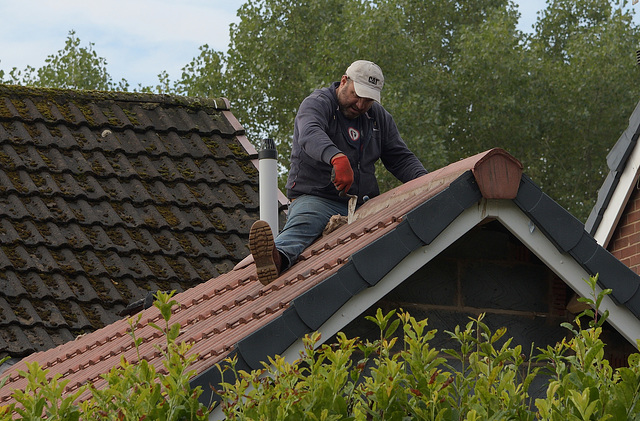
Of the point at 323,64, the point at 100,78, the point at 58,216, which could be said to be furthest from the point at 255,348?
the point at 100,78

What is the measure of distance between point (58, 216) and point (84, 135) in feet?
4.68

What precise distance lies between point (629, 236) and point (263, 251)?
510 cm

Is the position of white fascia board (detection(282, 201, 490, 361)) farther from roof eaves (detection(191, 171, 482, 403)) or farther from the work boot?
the work boot

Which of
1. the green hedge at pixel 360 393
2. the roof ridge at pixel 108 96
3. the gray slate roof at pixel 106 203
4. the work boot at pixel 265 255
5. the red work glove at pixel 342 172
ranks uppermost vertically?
the roof ridge at pixel 108 96

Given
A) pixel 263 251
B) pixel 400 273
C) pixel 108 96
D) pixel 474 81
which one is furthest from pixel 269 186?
pixel 474 81

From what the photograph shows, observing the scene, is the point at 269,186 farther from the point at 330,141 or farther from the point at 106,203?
the point at 106,203

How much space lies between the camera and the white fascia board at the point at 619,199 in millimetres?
9562

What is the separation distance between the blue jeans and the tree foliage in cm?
2176

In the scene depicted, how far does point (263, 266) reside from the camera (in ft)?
18.6

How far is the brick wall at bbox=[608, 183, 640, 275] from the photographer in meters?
9.46

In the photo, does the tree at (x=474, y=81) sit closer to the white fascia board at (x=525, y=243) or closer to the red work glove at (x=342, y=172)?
the red work glove at (x=342, y=172)

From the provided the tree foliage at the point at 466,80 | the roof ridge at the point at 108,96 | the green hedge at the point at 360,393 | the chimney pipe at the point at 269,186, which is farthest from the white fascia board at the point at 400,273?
the tree foliage at the point at 466,80

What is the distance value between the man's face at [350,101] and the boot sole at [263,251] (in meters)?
1.28

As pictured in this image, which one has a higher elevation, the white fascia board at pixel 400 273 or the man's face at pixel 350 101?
the man's face at pixel 350 101
